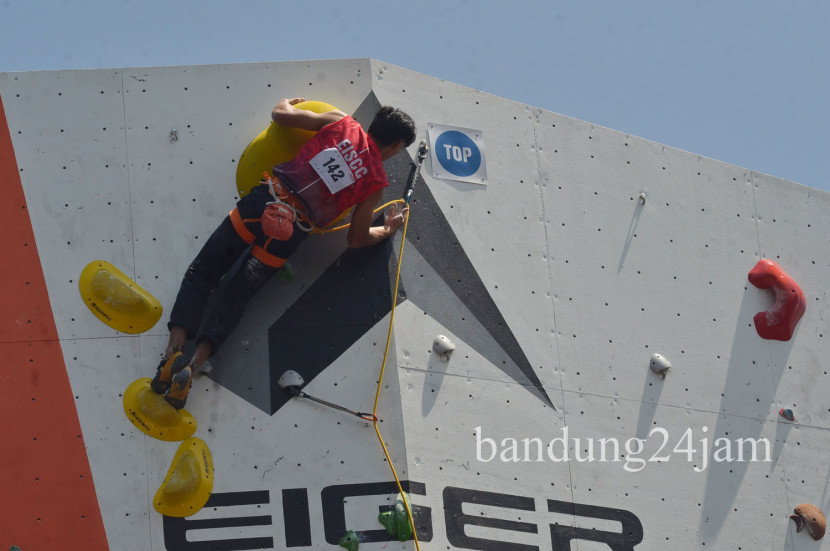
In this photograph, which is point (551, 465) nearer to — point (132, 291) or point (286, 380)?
point (286, 380)

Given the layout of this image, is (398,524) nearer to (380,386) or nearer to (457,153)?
(380,386)

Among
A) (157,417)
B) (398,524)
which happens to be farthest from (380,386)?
(157,417)

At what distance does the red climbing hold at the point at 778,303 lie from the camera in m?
7.17

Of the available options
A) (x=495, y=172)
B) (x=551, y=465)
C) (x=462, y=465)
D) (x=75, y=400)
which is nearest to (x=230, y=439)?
(x=75, y=400)

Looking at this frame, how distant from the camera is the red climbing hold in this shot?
7.17m

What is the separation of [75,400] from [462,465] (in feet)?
6.75

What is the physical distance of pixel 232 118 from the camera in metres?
6.31

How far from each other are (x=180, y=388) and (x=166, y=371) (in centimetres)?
13

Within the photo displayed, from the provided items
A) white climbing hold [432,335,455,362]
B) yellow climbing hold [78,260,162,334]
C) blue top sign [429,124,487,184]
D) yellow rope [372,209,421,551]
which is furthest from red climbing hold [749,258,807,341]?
yellow climbing hold [78,260,162,334]

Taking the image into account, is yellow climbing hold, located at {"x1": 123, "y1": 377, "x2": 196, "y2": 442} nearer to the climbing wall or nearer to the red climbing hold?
the climbing wall

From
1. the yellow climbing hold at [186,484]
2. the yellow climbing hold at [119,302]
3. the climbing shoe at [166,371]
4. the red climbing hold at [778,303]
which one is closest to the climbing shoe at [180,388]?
the climbing shoe at [166,371]

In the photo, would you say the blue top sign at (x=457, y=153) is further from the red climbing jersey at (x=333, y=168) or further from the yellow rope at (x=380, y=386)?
the red climbing jersey at (x=333, y=168)

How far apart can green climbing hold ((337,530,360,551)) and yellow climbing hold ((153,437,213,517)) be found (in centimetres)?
72

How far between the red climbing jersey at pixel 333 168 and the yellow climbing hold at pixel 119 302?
0.99 m
